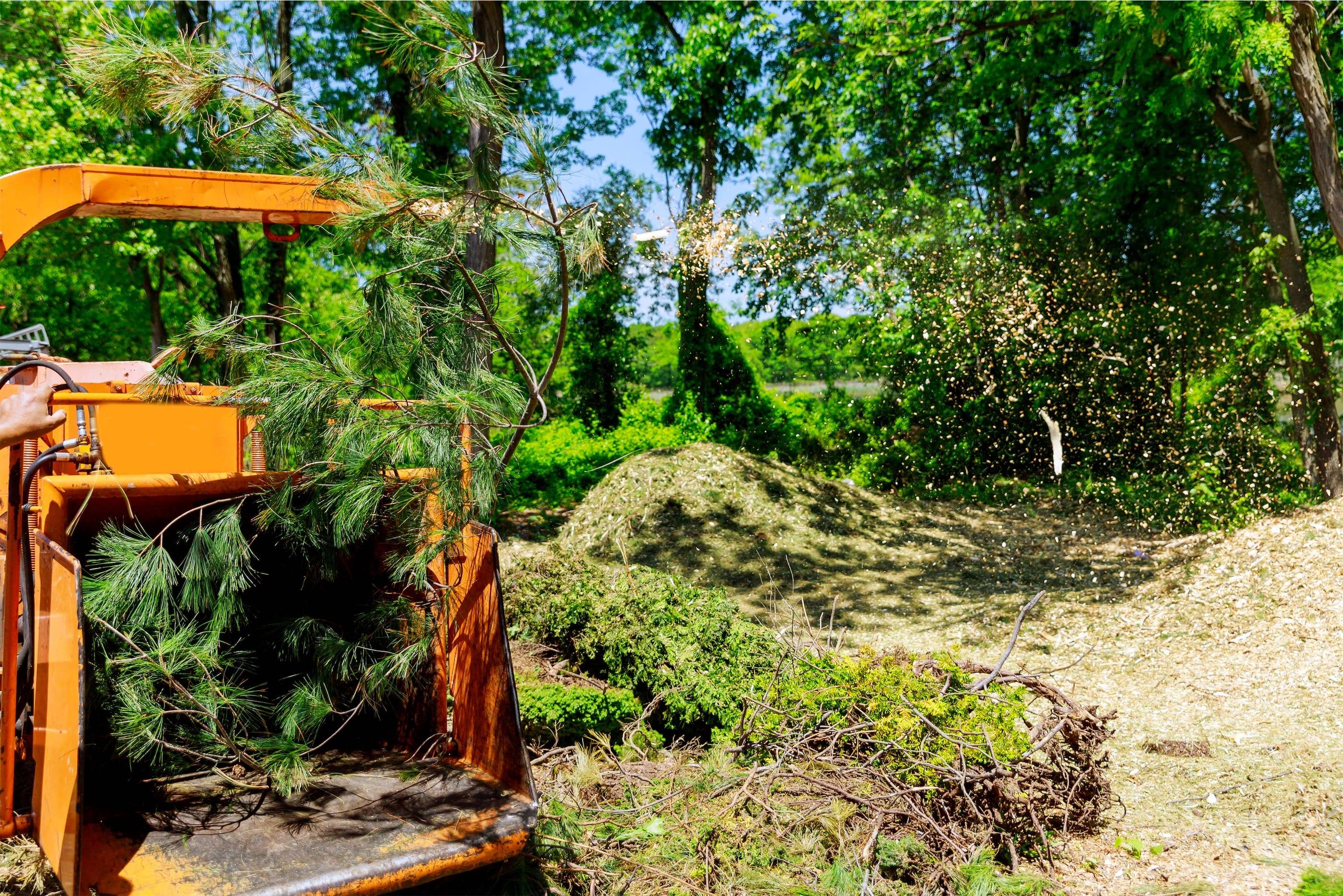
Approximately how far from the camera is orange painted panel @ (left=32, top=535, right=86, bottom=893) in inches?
99.0

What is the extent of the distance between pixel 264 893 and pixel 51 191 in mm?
2796

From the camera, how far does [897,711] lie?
13.1ft

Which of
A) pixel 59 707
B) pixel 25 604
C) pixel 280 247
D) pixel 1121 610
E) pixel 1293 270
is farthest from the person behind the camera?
pixel 280 247

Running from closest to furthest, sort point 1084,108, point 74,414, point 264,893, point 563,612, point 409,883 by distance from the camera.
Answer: point 264,893, point 409,883, point 74,414, point 563,612, point 1084,108

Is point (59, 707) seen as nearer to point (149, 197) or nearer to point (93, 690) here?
point (93, 690)

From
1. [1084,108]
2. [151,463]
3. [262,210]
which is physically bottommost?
[151,463]

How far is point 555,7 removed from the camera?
14797 mm

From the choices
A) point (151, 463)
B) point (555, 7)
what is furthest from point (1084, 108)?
point (151, 463)

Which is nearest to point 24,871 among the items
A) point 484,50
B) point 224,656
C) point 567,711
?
point 224,656

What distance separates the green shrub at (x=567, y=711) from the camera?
4.62 metres

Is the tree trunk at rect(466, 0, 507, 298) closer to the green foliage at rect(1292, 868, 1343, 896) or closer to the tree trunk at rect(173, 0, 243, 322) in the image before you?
the green foliage at rect(1292, 868, 1343, 896)

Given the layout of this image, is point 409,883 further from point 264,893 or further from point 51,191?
point 51,191

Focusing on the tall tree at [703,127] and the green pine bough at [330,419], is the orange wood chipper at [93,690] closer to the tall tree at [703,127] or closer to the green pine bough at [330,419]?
the green pine bough at [330,419]

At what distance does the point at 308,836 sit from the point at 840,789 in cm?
200
